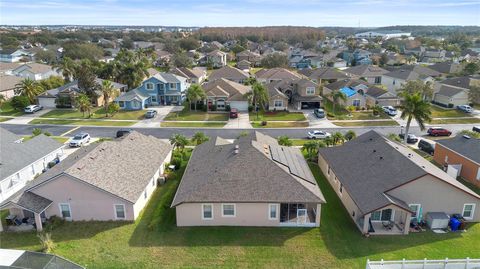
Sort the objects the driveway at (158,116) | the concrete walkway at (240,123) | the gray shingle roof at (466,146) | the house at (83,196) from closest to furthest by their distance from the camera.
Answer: the house at (83,196) < the gray shingle roof at (466,146) < the concrete walkway at (240,123) < the driveway at (158,116)

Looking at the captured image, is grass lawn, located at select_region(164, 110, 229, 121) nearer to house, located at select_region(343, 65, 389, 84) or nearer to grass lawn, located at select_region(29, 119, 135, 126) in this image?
grass lawn, located at select_region(29, 119, 135, 126)

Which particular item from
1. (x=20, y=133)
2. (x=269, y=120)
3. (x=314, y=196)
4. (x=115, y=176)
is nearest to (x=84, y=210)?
(x=115, y=176)

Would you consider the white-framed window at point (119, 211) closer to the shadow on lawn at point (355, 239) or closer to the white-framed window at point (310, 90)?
the shadow on lawn at point (355, 239)

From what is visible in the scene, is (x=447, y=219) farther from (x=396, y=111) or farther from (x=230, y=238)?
(x=396, y=111)

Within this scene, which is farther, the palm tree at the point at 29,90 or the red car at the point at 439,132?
the palm tree at the point at 29,90

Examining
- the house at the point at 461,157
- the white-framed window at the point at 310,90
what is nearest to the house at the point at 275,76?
the white-framed window at the point at 310,90

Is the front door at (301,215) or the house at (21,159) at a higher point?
the house at (21,159)

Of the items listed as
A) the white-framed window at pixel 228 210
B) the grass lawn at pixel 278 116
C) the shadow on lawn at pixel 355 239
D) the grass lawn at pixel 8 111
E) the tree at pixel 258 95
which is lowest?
the shadow on lawn at pixel 355 239
